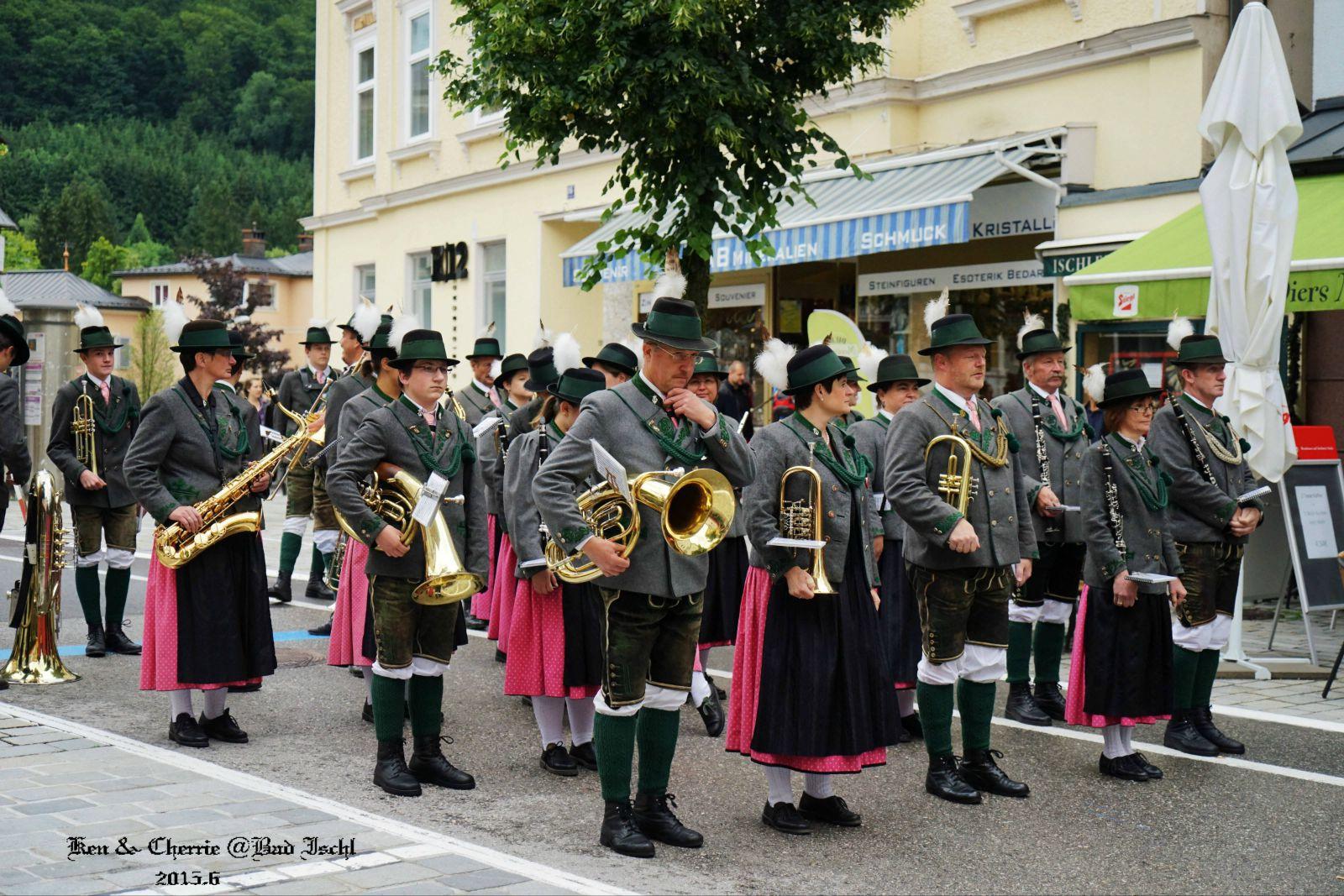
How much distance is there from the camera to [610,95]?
1248cm

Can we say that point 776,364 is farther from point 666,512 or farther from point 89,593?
point 89,593

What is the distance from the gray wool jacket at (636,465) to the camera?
5.75m

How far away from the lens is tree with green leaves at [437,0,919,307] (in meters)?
12.2

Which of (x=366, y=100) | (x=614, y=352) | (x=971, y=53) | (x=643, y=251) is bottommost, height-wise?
(x=614, y=352)

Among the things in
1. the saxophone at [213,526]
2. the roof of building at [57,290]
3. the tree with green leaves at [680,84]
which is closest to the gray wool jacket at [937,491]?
the saxophone at [213,526]

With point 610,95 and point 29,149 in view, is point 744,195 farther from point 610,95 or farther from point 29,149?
point 29,149

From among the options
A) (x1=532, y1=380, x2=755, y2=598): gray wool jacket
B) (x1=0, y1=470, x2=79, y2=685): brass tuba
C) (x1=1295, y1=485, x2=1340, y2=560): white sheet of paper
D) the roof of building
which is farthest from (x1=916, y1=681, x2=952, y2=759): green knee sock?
the roof of building

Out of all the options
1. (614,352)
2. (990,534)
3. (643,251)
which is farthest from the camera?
(643,251)

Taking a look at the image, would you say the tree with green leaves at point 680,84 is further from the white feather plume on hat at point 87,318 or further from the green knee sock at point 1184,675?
the green knee sock at point 1184,675

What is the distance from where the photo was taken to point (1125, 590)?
284 inches

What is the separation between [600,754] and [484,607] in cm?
460

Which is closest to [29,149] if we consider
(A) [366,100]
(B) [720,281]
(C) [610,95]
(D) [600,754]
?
(A) [366,100]

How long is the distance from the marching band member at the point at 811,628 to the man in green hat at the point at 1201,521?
2222 millimetres

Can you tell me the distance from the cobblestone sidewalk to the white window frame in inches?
805
